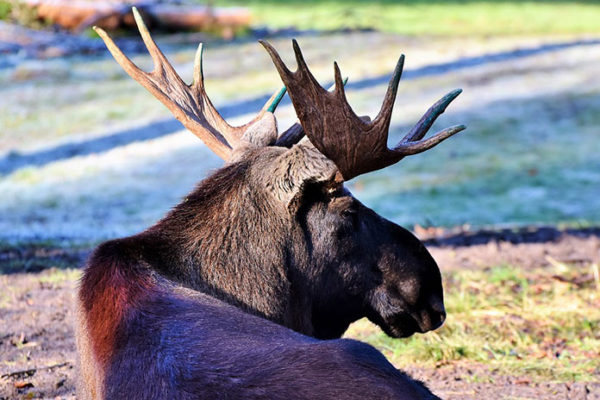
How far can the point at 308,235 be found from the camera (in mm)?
4188

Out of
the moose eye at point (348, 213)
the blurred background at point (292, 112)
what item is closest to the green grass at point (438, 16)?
the blurred background at point (292, 112)

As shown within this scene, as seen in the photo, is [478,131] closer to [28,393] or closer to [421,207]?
[421,207]

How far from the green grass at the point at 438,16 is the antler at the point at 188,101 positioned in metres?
15.9

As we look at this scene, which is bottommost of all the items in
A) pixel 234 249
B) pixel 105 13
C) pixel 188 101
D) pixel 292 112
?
pixel 234 249

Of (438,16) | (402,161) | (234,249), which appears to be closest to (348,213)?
(234,249)

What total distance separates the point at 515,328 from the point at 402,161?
7.18 meters

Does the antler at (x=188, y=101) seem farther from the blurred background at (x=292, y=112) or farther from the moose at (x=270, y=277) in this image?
the blurred background at (x=292, y=112)

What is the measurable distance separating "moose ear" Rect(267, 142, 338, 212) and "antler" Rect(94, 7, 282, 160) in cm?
72

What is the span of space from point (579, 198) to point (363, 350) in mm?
8555

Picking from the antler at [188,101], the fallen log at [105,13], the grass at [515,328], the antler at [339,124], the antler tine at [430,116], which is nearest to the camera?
the antler at [339,124]

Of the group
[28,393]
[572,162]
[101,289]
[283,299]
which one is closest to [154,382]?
[101,289]

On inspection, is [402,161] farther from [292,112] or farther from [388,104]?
[388,104]

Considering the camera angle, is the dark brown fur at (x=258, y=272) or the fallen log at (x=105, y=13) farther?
Answer: the fallen log at (x=105, y=13)

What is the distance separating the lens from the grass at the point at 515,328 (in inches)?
211
